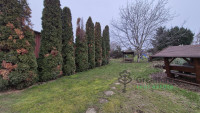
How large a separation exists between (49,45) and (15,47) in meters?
1.23

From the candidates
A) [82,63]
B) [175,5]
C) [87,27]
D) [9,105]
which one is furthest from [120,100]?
Answer: [175,5]

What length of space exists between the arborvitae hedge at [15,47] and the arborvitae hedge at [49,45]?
0.67 meters

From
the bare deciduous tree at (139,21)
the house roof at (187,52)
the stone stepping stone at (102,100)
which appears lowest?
the stone stepping stone at (102,100)

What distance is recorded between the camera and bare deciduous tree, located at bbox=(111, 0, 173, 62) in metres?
10.4

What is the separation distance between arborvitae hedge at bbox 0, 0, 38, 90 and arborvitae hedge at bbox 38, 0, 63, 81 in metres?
0.67

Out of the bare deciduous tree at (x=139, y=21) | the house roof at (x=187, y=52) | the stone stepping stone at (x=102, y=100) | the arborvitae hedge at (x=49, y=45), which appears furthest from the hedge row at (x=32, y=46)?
the bare deciduous tree at (x=139, y=21)

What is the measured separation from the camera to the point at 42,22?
387 centimetres

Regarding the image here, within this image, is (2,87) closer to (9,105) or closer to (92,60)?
(9,105)

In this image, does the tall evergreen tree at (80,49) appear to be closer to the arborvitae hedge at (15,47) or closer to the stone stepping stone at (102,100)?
the arborvitae hedge at (15,47)

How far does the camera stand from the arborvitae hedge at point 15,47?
103 inches

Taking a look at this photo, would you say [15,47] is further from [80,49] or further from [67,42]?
[80,49]

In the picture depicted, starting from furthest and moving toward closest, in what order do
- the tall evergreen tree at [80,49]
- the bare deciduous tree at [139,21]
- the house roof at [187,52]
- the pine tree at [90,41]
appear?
1. the bare deciduous tree at [139,21]
2. the pine tree at [90,41]
3. the tall evergreen tree at [80,49]
4. the house roof at [187,52]

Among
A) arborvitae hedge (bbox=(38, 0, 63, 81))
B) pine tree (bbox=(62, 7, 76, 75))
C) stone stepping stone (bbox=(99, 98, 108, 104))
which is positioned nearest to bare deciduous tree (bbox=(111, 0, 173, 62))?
pine tree (bbox=(62, 7, 76, 75))

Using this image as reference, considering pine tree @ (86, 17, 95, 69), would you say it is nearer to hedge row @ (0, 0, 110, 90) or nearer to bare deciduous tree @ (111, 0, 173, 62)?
hedge row @ (0, 0, 110, 90)
